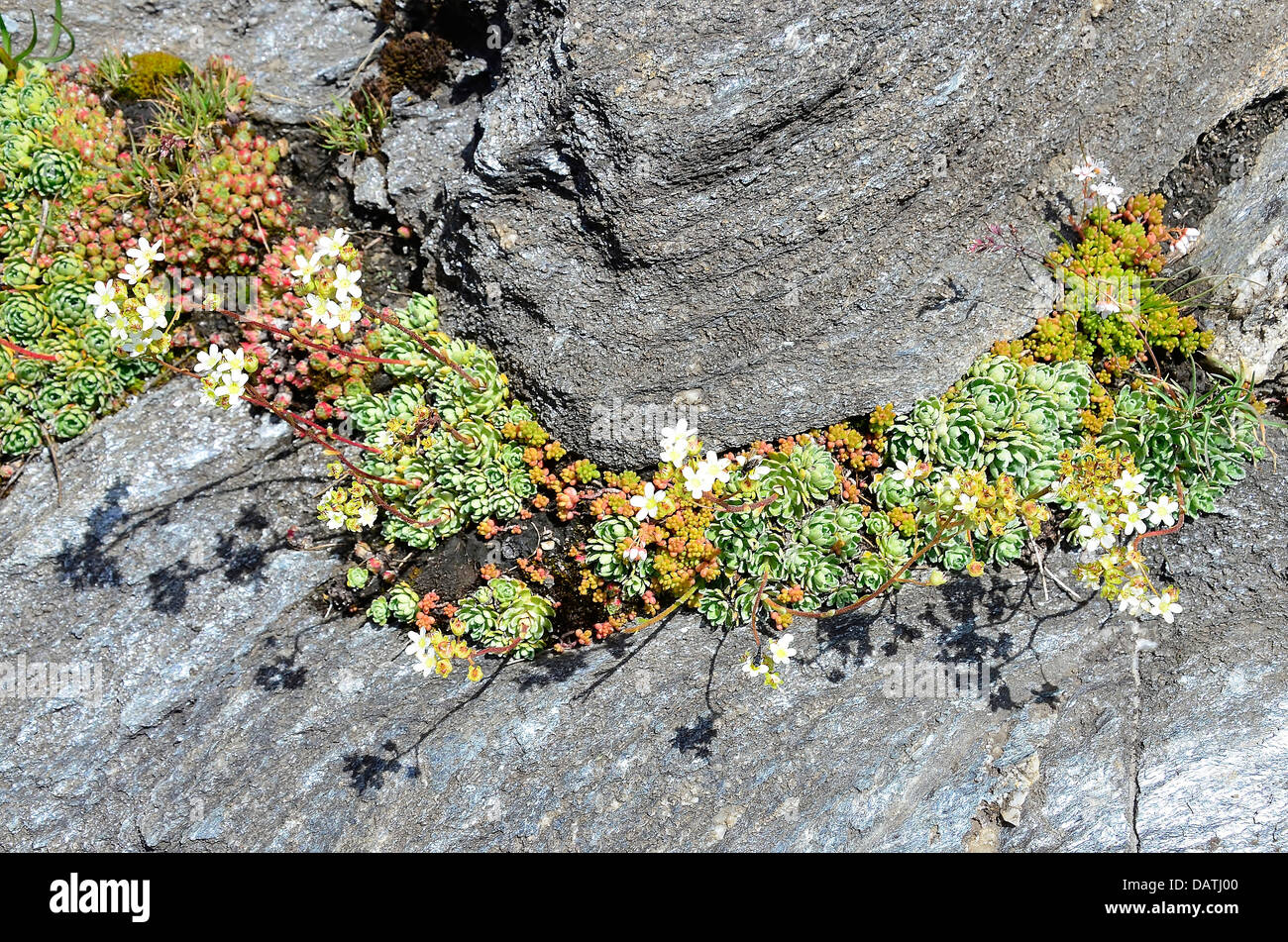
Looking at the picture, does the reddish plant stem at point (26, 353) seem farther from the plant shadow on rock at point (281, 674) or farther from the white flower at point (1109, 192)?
the white flower at point (1109, 192)

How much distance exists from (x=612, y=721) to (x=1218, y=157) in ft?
18.1

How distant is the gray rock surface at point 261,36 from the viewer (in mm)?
6188

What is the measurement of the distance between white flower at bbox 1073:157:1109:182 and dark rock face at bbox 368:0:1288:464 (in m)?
0.12

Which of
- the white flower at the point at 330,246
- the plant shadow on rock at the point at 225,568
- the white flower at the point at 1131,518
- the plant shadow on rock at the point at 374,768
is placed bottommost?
the plant shadow on rock at the point at 374,768

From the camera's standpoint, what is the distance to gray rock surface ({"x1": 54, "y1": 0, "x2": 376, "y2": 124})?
619 centimetres

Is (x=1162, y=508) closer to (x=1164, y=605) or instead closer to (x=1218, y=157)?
(x=1164, y=605)

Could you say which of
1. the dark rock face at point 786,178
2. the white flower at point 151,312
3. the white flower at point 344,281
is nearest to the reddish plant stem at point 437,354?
the dark rock face at point 786,178

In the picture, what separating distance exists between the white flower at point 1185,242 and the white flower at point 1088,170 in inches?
31.9

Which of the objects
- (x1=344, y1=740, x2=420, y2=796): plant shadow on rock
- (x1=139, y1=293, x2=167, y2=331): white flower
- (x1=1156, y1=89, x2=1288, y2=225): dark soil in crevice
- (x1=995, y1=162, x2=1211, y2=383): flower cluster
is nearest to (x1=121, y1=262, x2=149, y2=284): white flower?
(x1=139, y1=293, x2=167, y2=331): white flower

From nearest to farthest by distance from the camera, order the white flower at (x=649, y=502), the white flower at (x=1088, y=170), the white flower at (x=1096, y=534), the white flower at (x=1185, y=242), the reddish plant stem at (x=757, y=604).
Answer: the white flower at (x=1096, y=534) → the white flower at (x=649, y=502) → the reddish plant stem at (x=757, y=604) → the white flower at (x=1088, y=170) → the white flower at (x=1185, y=242)
